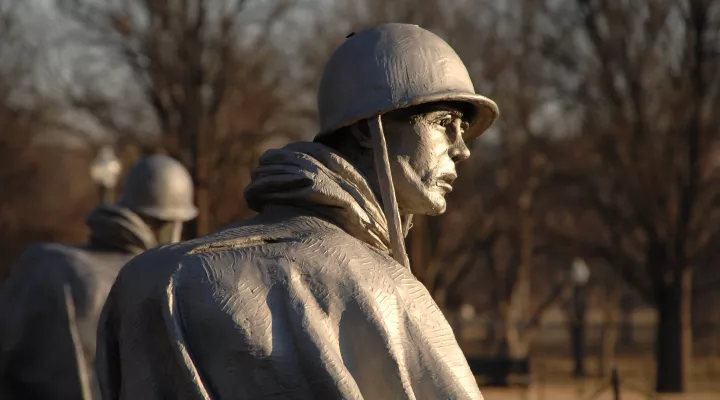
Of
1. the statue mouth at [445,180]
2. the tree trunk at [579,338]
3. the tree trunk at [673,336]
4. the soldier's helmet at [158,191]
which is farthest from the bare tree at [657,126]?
the statue mouth at [445,180]

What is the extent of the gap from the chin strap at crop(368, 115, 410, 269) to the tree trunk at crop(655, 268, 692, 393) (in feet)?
96.2

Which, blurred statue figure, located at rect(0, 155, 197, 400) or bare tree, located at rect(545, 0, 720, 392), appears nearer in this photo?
blurred statue figure, located at rect(0, 155, 197, 400)

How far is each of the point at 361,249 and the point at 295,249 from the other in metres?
0.19

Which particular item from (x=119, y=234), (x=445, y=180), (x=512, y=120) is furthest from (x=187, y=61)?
(x=445, y=180)

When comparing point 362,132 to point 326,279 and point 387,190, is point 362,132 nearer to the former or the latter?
point 387,190

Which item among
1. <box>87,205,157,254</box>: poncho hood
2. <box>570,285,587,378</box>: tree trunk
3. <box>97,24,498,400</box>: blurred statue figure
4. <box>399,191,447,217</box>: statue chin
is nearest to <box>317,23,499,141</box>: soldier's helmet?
<box>97,24,498,400</box>: blurred statue figure

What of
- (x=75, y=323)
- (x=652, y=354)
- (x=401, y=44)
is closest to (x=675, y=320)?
(x=652, y=354)

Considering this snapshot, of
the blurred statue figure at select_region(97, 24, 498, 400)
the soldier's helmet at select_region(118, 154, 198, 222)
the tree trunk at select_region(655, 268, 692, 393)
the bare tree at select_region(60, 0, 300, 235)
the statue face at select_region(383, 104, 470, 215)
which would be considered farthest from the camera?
the tree trunk at select_region(655, 268, 692, 393)

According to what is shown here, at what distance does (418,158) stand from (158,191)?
24.9ft

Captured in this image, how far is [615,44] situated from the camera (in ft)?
110

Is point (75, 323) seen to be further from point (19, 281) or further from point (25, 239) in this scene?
point (25, 239)

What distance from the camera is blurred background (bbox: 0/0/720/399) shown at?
2859 centimetres

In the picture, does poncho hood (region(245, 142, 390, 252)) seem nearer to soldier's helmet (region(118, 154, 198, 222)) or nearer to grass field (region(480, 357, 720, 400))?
soldier's helmet (region(118, 154, 198, 222))

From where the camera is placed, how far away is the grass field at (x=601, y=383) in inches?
1175
